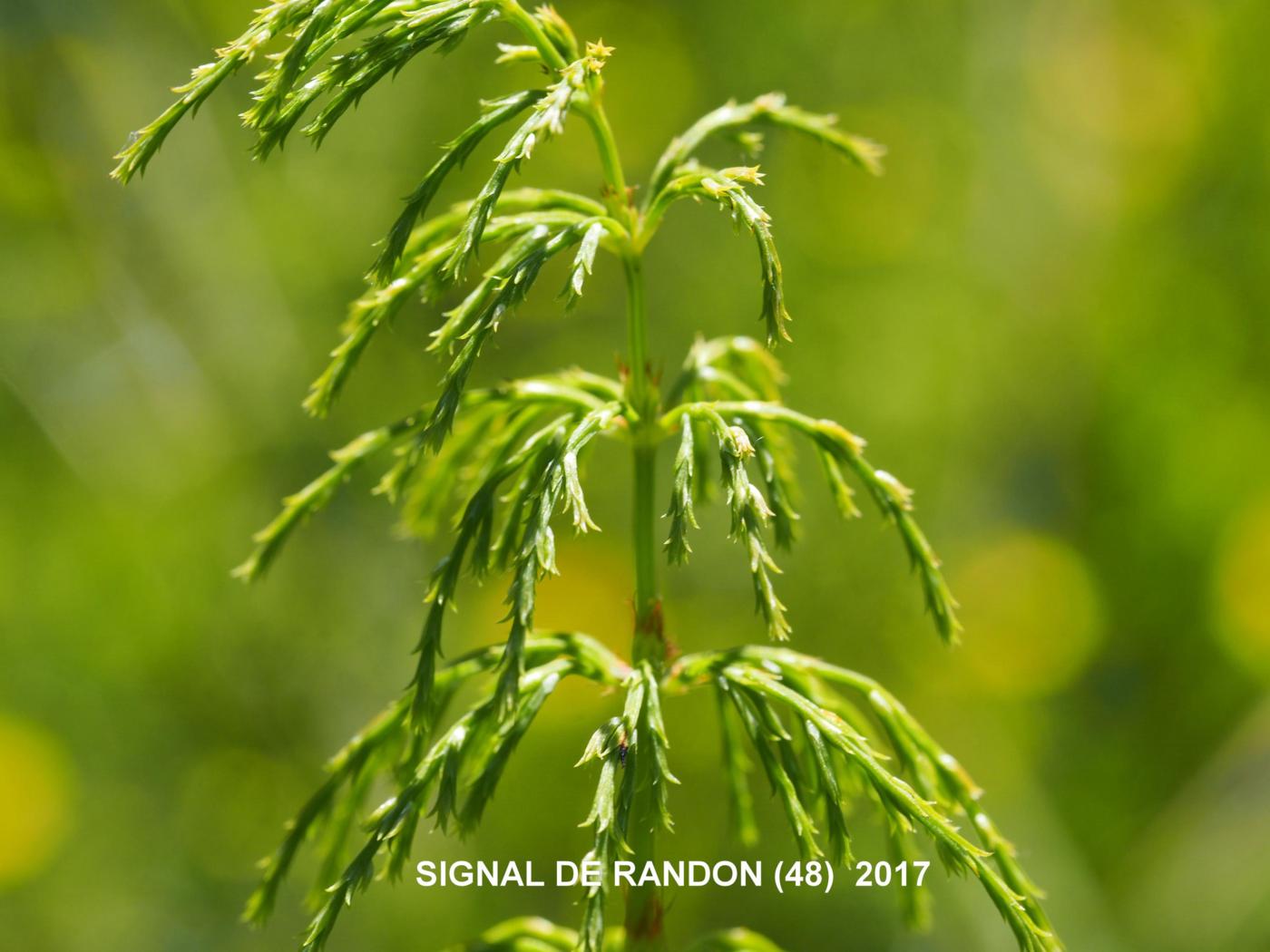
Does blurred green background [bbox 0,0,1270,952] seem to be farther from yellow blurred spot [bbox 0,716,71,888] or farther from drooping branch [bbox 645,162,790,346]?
drooping branch [bbox 645,162,790,346]

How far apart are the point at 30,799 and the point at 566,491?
3.78m

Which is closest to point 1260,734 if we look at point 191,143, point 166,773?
point 166,773

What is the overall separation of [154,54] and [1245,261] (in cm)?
384

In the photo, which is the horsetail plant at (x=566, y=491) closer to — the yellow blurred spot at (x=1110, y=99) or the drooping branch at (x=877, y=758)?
the drooping branch at (x=877, y=758)

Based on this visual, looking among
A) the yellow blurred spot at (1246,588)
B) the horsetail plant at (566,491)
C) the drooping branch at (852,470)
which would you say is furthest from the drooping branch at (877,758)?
the yellow blurred spot at (1246,588)

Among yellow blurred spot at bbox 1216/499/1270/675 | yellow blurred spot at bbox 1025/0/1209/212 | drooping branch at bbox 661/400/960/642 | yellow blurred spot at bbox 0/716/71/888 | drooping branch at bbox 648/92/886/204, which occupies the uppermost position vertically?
yellow blurred spot at bbox 1025/0/1209/212

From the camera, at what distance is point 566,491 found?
42.4 inches

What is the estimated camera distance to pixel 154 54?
4.37m

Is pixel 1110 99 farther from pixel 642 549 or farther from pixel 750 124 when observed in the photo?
pixel 642 549

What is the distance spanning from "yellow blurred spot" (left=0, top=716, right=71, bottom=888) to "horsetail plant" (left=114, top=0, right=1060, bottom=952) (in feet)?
10.4

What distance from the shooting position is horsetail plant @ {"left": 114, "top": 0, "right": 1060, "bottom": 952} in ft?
3.50

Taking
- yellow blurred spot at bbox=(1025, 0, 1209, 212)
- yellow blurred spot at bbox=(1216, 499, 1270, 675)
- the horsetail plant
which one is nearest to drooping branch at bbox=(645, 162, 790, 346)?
the horsetail plant

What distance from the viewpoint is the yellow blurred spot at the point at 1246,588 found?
4.13 m

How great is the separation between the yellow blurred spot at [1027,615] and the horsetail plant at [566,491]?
9.81 ft
